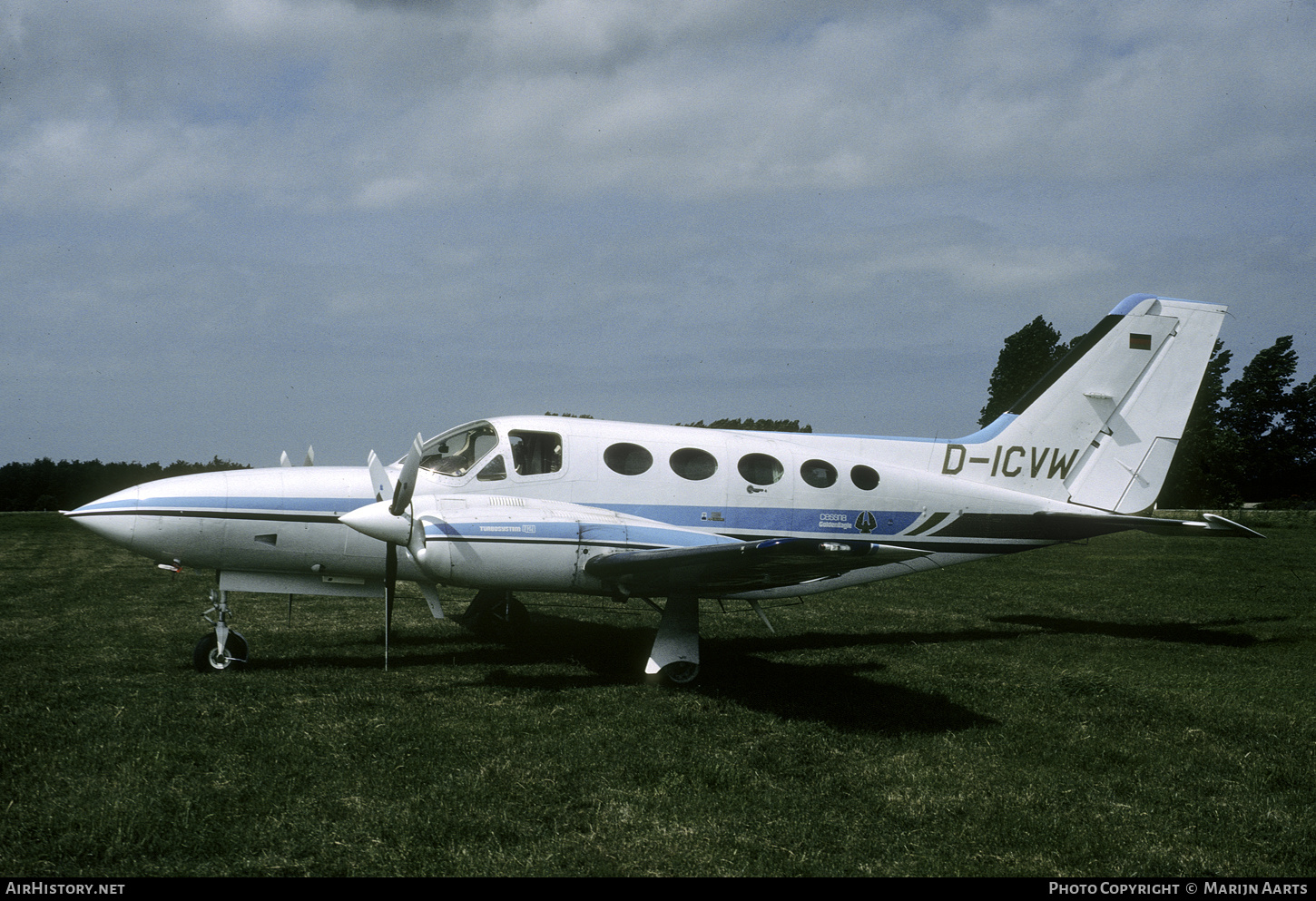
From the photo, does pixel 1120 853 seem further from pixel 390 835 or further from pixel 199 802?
pixel 199 802

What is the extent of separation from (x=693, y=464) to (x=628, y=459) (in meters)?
0.80

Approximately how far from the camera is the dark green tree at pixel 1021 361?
198 ft

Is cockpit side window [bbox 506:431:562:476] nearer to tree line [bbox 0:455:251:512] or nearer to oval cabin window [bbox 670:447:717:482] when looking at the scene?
oval cabin window [bbox 670:447:717:482]

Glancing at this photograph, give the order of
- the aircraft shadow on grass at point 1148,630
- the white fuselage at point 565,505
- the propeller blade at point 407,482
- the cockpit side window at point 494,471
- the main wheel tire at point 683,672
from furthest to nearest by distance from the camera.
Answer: the aircraft shadow on grass at point 1148,630 < the cockpit side window at point 494,471 < the main wheel tire at point 683,672 < the white fuselage at point 565,505 < the propeller blade at point 407,482

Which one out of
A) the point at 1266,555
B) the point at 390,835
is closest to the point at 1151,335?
the point at 390,835

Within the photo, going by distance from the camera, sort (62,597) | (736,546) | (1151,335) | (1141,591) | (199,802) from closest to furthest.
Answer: (199,802) < (736,546) < (1151,335) < (62,597) < (1141,591)

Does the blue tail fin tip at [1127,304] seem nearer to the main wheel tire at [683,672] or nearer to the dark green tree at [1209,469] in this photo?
the main wheel tire at [683,672]

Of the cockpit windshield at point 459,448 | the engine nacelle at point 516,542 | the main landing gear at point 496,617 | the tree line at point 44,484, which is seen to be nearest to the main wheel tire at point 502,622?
the main landing gear at point 496,617

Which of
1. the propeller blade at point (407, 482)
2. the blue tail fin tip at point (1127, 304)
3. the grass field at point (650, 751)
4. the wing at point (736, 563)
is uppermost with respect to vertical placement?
the blue tail fin tip at point (1127, 304)

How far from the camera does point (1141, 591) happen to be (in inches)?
658

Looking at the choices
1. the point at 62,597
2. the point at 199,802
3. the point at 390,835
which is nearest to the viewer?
the point at 390,835

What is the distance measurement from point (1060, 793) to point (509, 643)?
7089 millimetres

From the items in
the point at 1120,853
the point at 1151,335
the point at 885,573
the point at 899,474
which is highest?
the point at 1151,335

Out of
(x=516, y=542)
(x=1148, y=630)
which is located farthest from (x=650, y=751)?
(x=1148, y=630)
